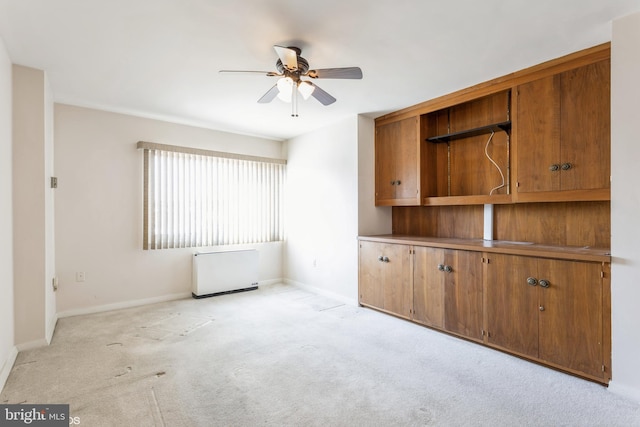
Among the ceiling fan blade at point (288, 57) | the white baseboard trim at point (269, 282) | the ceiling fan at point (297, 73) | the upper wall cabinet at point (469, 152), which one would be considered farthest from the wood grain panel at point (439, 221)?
the ceiling fan blade at point (288, 57)

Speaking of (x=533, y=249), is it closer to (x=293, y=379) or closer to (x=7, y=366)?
(x=293, y=379)

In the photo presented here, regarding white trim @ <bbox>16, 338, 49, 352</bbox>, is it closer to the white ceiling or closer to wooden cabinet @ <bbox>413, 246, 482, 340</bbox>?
the white ceiling

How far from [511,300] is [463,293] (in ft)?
1.34

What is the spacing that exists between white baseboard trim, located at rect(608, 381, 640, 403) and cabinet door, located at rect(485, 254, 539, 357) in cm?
45

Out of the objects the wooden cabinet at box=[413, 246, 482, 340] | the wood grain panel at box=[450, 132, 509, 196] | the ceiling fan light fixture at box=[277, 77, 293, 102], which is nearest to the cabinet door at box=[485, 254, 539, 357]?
the wooden cabinet at box=[413, 246, 482, 340]

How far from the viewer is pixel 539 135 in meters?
2.69

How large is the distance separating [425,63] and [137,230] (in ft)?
12.5

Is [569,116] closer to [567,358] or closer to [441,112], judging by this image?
[441,112]

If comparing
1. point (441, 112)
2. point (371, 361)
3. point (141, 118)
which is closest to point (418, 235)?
point (441, 112)

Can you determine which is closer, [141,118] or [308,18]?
[308,18]

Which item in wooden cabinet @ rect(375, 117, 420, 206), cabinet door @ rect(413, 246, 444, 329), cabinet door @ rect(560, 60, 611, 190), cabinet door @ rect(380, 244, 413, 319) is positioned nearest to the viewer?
cabinet door @ rect(560, 60, 611, 190)

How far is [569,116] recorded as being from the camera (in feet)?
8.26

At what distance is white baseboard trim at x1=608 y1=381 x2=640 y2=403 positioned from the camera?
2002 millimetres

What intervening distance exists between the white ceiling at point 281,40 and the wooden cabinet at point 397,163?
21.9 inches
